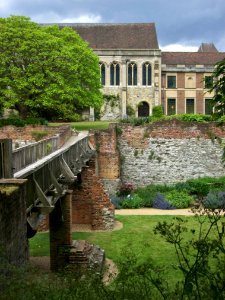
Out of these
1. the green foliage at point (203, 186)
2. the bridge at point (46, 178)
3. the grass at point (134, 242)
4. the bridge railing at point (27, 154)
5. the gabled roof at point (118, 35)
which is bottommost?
the grass at point (134, 242)

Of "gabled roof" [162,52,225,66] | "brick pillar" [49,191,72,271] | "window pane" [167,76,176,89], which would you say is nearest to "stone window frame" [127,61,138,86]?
"gabled roof" [162,52,225,66]

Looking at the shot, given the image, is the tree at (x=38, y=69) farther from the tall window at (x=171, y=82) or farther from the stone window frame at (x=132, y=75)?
the tall window at (x=171, y=82)

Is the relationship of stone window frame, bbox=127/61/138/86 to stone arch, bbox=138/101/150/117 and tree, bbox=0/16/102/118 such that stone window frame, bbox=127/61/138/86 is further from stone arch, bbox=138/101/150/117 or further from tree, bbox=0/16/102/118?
tree, bbox=0/16/102/118

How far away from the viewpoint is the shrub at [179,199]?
25.0 m

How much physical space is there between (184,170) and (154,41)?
30231 mm

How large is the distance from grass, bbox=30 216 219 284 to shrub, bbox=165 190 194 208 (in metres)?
2.85

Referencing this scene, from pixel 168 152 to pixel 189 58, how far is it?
31.6 meters

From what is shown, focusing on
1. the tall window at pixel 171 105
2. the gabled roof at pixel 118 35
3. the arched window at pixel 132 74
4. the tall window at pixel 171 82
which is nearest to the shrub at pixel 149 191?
the arched window at pixel 132 74

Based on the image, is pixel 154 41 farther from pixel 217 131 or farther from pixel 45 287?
→ pixel 45 287

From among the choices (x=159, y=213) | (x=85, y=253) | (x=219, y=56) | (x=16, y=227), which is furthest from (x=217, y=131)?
(x=219, y=56)

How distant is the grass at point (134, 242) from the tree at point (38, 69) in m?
12.2

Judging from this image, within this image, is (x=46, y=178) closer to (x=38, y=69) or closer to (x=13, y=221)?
(x=13, y=221)

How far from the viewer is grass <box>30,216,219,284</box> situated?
1582cm

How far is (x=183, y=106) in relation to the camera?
57.8 m
